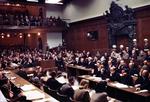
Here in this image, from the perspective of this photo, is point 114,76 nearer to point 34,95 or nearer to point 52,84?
point 52,84

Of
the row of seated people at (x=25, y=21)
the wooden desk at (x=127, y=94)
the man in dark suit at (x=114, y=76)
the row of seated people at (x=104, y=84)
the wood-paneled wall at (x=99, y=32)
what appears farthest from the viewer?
the row of seated people at (x=25, y=21)

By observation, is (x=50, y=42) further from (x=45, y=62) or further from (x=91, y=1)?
(x=45, y=62)

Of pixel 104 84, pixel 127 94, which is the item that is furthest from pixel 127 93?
pixel 104 84

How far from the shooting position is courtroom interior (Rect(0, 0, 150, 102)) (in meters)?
7.89

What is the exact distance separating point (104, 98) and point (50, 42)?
2216cm

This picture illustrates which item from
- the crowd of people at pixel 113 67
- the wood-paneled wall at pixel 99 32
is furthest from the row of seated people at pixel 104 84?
the wood-paneled wall at pixel 99 32

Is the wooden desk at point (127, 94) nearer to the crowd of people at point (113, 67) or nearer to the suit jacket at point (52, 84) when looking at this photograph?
the crowd of people at point (113, 67)

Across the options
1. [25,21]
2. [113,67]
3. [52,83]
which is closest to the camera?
[52,83]

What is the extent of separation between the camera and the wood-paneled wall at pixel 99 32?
1639cm

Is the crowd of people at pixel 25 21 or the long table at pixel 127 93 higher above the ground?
the crowd of people at pixel 25 21

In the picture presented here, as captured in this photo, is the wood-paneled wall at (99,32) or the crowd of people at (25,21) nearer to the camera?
the wood-paneled wall at (99,32)

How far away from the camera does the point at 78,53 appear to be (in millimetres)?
22562

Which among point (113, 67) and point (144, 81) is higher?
point (113, 67)

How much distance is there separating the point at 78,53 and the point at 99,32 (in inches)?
116
